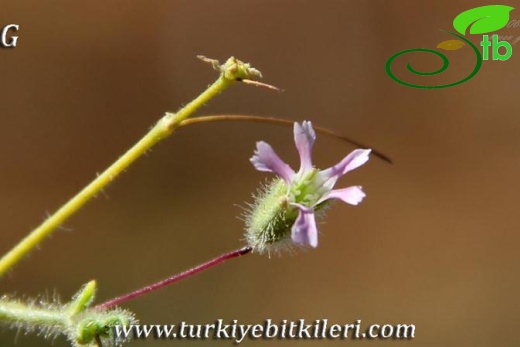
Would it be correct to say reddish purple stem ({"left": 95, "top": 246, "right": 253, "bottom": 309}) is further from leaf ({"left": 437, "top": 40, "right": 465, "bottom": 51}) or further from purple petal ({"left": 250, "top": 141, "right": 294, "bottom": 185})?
leaf ({"left": 437, "top": 40, "right": 465, "bottom": 51})

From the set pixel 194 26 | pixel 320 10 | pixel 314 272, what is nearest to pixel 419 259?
pixel 314 272

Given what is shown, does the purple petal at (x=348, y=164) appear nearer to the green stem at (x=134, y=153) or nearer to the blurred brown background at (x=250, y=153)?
the green stem at (x=134, y=153)

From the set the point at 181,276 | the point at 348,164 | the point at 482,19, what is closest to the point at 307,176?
the point at 348,164

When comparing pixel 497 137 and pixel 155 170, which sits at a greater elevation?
pixel 497 137

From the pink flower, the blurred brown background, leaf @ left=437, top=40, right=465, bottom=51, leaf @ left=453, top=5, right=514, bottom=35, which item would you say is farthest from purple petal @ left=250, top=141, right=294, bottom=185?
the blurred brown background

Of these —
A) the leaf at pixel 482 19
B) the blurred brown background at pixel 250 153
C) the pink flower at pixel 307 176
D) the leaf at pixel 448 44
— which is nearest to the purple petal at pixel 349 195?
the pink flower at pixel 307 176

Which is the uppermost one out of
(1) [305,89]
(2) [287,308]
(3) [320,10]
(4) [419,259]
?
(3) [320,10]

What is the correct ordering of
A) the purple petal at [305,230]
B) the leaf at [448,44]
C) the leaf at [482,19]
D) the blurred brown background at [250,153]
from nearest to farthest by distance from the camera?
the purple petal at [305,230] < the leaf at [482,19] < the leaf at [448,44] < the blurred brown background at [250,153]

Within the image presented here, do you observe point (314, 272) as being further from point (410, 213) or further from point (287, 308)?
point (410, 213)
